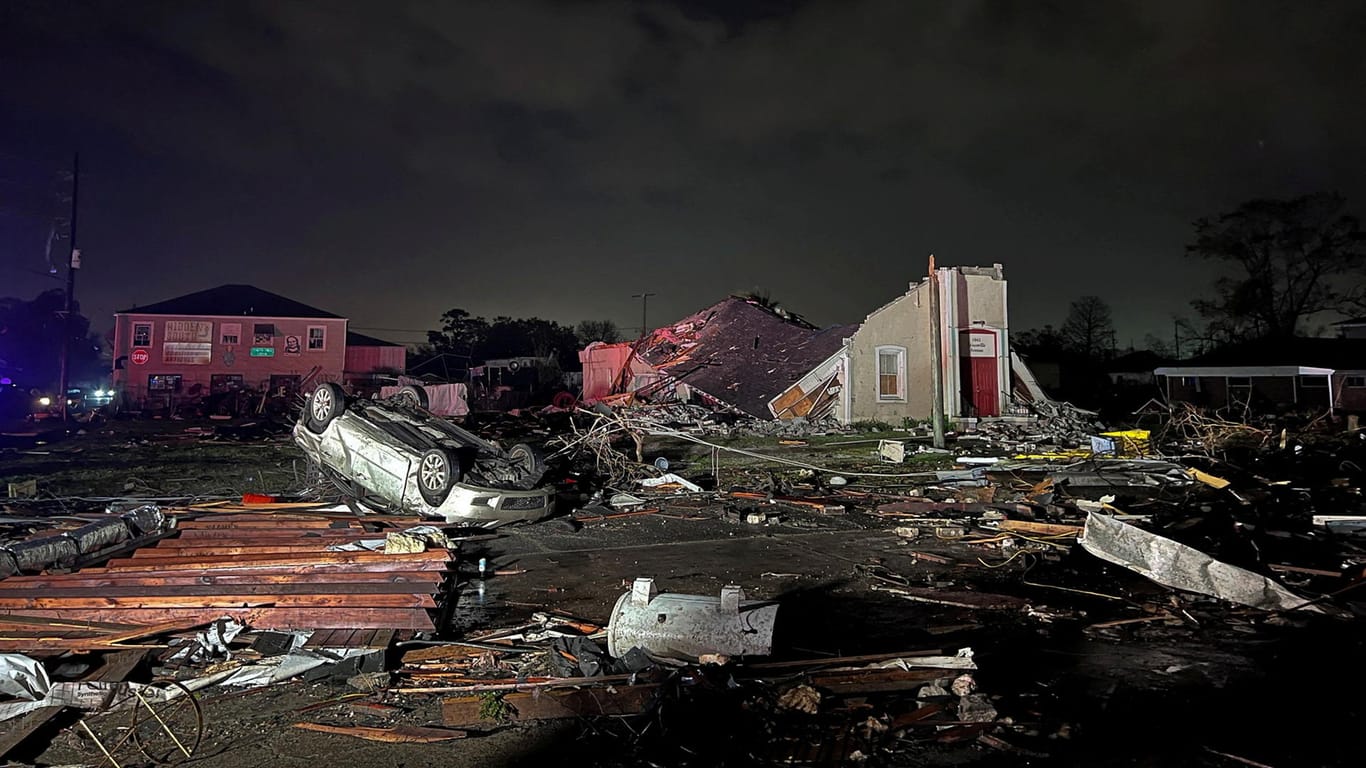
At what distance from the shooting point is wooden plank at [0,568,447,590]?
19.8 feet

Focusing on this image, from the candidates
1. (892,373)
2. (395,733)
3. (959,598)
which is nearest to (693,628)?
(395,733)

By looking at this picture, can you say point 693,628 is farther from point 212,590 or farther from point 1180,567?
point 1180,567

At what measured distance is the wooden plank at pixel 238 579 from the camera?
6.03 metres

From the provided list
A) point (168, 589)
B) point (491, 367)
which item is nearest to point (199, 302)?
point (491, 367)

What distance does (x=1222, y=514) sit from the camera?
29.7 ft

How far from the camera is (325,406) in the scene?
33.3ft

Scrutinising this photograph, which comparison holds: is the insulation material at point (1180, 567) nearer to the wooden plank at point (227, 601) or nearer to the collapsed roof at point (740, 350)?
the wooden plank at point (227, 601)

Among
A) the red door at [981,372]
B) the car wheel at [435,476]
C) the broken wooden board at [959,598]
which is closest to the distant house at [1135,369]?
the red door at [981,372]

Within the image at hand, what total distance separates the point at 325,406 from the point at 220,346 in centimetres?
4124

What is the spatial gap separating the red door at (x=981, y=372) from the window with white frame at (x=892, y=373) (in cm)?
217

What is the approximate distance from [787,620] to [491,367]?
44.6 metres

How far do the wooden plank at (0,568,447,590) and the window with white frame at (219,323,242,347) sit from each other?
145 feet

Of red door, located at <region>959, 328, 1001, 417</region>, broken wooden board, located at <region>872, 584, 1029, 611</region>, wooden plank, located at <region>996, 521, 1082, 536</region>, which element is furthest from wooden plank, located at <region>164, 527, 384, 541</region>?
red door, located at <region>959, 328, 1001, 417</region>

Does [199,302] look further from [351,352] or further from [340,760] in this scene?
[340,760]
